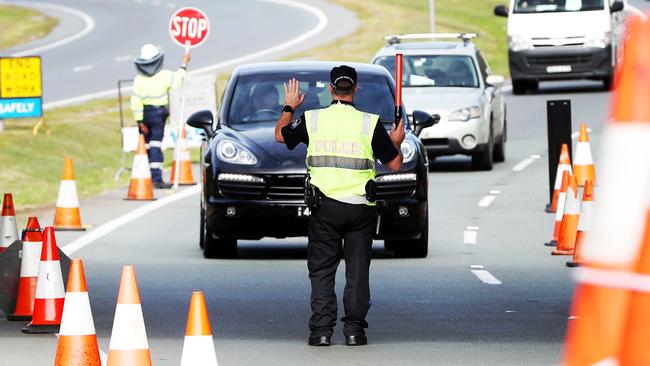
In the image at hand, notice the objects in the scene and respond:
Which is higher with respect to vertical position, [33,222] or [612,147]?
[612,147]

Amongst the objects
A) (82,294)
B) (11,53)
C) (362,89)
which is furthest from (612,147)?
(11,53)

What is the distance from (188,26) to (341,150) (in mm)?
16330

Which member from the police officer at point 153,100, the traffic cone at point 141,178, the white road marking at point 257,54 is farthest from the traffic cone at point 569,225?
the white road marking at point 257,54

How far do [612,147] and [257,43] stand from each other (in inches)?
2008

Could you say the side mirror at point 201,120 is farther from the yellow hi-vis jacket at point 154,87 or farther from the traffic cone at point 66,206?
the yellow hi-vis jacket at point 154,87

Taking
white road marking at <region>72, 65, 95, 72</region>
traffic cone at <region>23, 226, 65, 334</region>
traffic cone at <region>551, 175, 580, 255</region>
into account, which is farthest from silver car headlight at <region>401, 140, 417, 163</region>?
white road marking at <region>72, 65, 95, 72</region>

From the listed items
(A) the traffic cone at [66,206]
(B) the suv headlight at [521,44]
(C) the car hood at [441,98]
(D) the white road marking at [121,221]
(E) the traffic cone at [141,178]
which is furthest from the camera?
(B) the suv headlight at [521,44]

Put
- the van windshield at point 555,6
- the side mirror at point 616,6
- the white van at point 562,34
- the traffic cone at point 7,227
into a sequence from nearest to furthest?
the traffic cone at point 7,227 → the side mirror at point 616,6 → the van windshield at point 555,6 → the white van at point 562,34

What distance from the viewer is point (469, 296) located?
1203 centimetres

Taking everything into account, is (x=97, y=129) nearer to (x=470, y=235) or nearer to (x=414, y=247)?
(x=470, y=235)

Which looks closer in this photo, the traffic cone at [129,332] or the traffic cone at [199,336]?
the traffic cone at [199,336]

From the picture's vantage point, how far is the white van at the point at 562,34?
37594 millimetres

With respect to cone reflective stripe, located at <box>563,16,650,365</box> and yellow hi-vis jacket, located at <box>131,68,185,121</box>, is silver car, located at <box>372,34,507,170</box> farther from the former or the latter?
cone reflective stripe, located at <box>563,16,650,365</box>

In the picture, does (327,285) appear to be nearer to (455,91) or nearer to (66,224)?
(66,224)
